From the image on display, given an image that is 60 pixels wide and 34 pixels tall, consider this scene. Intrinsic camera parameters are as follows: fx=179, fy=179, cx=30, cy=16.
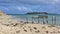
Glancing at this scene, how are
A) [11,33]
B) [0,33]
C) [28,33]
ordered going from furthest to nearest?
[28,33], [11,33], [0,33]

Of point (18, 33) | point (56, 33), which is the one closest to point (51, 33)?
point (56, 33)

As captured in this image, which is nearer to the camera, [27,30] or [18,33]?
[18,33]

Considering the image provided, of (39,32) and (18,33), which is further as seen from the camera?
(39,32)

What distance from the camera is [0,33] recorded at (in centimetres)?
1688

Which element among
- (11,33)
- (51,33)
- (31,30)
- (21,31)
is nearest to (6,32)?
(11,33)

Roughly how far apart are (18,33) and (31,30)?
242cm

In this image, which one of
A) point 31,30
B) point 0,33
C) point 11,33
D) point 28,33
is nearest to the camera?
point 0,33

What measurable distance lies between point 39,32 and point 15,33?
3249 millimetres

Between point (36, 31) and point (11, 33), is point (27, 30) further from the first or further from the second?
point (11, 33)

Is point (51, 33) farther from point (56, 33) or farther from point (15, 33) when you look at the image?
point (15, 33)

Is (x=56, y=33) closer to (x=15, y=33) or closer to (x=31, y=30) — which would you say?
(x=31, y=30)

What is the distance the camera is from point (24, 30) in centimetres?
2036

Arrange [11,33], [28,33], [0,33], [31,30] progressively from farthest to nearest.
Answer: [31,30] < [28,33] < [11,33] < [0,33]

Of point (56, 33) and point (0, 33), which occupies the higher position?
point (0, 33)
